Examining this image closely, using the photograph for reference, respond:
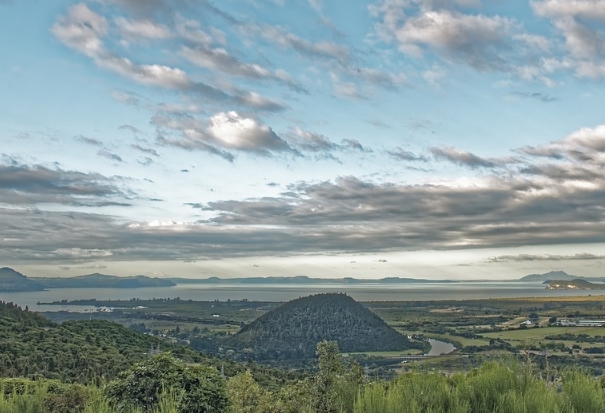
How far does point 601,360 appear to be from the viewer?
235ft


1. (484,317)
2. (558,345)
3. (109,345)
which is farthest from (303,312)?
(484,317)

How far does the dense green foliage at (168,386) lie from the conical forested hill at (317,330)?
8759cm

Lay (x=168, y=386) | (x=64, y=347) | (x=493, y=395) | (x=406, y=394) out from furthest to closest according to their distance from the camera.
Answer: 1. (x=64, y=347)
2. (x=168, y=386)
3. (x=493, y=395)
4. (x=406, y=394)

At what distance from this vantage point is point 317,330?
A: 4230 inches

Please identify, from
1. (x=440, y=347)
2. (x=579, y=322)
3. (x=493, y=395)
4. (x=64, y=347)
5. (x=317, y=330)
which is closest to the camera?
(x=493, y=395)

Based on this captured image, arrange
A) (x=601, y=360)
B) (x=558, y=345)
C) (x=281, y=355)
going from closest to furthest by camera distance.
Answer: (x=601, y=360)
(x=558, y=345)
(x=281, y=355)

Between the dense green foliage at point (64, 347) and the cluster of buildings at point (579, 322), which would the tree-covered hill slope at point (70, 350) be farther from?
the cluster of buildings at point (579, 322)

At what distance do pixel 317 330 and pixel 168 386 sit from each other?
98309 millimetres

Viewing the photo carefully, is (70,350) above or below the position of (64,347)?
below

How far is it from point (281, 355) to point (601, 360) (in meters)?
47.4

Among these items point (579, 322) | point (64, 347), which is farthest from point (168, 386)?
point (579, 322)

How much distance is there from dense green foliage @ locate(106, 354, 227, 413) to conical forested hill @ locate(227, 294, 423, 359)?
87590mm

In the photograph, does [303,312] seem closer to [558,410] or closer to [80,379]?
[80,379]

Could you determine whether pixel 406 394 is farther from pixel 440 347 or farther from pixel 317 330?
pixel 440 347
